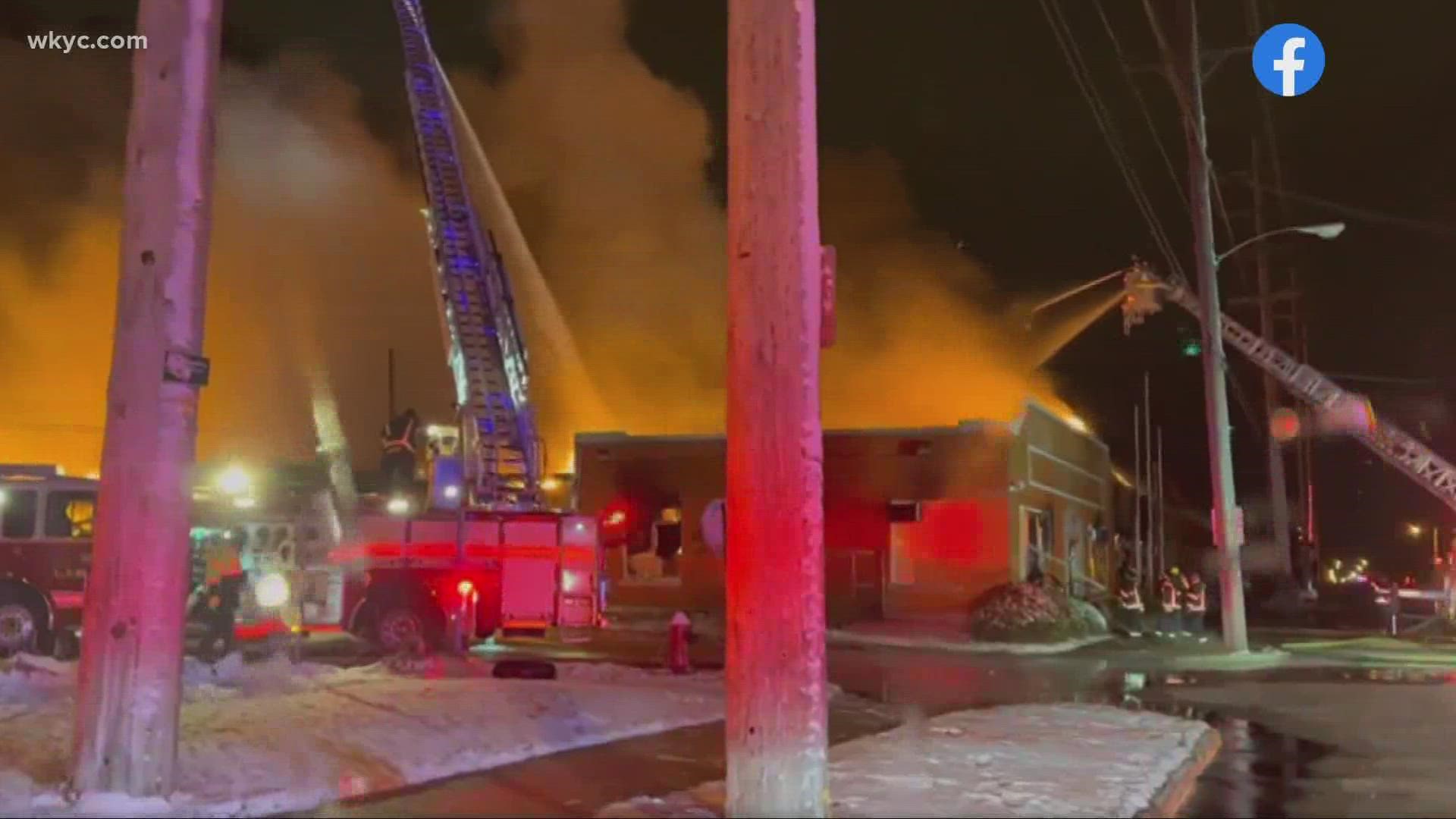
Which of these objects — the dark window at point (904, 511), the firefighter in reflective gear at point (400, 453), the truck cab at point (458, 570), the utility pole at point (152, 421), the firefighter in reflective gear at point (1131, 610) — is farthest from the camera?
the dark window at point (904, 511)

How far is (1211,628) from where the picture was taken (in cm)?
2573

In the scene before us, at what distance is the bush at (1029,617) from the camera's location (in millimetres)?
21734

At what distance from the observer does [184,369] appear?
256 inches

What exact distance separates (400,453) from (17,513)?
201 inches

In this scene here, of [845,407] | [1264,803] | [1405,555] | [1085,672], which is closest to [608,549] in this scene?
[845,407]

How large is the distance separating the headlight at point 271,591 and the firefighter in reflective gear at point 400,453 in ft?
11.2

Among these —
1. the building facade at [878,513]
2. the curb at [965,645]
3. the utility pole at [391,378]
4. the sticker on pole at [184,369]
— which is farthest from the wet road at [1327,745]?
the utility pole at [391,378]

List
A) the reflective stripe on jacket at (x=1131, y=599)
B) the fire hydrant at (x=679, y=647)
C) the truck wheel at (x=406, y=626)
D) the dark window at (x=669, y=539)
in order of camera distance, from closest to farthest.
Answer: the fire hydrant at (x=679, y=647) < the truck wheel at (x=406, y=626) < the reflective stripe on jacket at (x=1131, y=599) < the dark window at (x=669, y=539)

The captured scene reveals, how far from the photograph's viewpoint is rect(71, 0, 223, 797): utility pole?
20.5 feet

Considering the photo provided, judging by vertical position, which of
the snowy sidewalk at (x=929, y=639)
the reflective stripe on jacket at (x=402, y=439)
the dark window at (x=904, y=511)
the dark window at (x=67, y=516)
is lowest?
the snowy sidewalk at (x=929, y=639)

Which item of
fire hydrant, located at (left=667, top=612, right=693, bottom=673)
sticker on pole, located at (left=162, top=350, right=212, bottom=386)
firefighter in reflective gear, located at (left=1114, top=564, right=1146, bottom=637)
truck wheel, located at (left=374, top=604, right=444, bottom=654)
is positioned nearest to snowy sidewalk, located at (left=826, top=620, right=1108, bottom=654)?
firefighter in reflective gear, located at (left=1114, top=564, right=1146, bottom=637)

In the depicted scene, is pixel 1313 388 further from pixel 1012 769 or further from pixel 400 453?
pixel 1012 769

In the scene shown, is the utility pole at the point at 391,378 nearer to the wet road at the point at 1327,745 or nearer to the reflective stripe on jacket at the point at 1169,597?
the reflective stripe on jacket at the point at 1169,597

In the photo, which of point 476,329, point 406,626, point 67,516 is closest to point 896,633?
point 476,329
